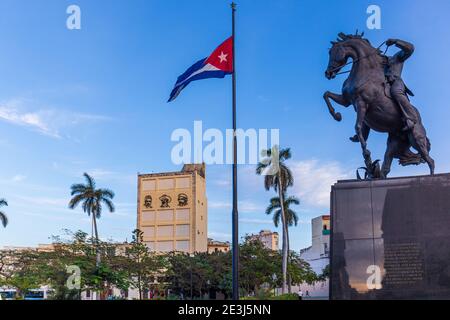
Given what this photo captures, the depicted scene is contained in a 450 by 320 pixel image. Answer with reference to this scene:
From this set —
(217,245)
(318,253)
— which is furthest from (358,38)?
(217,245)

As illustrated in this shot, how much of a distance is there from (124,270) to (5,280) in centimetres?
1330

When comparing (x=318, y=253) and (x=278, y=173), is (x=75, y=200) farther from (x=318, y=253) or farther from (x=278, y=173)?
(x=318, y=253)

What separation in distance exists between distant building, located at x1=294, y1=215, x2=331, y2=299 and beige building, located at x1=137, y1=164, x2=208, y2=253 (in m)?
21.7

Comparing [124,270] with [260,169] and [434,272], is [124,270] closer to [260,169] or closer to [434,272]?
[260,169]

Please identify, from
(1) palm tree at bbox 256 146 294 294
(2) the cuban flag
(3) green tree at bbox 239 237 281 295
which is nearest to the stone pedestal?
(2) the cuban flag

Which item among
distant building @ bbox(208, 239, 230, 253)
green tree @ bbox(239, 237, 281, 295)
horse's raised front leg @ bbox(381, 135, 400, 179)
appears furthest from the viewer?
distant building @ bbox(208, 239, 230, 253)

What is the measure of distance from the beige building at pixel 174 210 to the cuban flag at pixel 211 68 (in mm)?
82901

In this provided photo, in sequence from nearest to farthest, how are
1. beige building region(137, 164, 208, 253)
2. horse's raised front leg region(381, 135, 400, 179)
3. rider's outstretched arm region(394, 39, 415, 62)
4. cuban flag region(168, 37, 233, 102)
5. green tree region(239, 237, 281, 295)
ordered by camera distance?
rider's outstretched arm region(394, 39, 415, 62)
horse's raised front leg region(381, 135, 400, 179)
cuban flag region(168, 37, 233, 102)
green tree region(239, 237, 281, 295)
beige building region(137, 164, 208, 253)

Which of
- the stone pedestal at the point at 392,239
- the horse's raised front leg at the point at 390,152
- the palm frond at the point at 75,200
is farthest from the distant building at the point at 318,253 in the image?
the stone pedestal at the point at 392,239

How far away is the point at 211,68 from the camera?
2116cm

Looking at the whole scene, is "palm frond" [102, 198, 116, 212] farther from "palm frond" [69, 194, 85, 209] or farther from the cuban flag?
the cuban flag

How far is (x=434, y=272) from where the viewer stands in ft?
45.9

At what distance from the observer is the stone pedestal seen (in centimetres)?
1404
